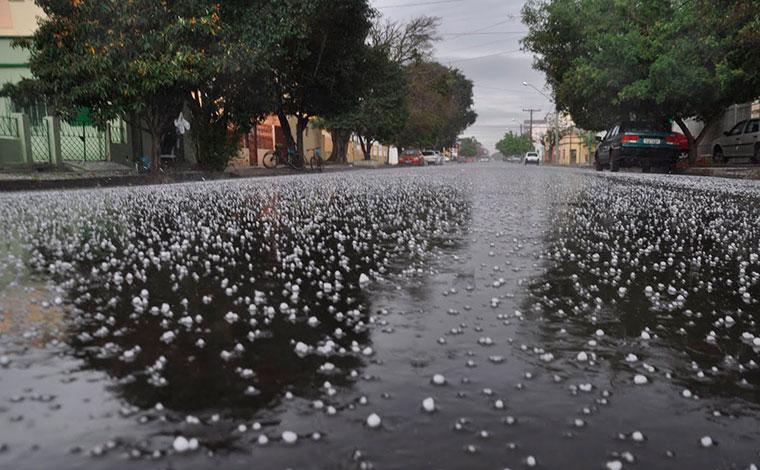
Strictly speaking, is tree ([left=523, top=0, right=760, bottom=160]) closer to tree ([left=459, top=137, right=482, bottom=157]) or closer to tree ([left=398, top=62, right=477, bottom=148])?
tree ([left=398, top=62, right=477, bottom=148])

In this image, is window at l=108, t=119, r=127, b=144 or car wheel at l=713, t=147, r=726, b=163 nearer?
window at l=108, t=119, r=127, b=144

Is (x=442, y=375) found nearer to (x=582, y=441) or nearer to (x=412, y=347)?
(x=412, y=347)

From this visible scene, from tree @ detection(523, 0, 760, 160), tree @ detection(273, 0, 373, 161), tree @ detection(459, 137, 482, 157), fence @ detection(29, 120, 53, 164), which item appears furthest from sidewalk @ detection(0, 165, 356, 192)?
tree @ detection(459, 137, 482, 157)

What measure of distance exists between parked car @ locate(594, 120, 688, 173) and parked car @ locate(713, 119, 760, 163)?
7.62ft

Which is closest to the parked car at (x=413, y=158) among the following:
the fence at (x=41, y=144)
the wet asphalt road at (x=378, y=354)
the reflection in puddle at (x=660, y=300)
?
the fence at (x=41, y=144)

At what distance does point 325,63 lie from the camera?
81.3 feet

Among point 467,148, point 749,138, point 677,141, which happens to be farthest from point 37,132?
point 467,148

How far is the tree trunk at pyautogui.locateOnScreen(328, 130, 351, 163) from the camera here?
135 feet

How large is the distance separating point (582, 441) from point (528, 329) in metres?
1.02

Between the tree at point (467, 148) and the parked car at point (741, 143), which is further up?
the tree at point (467, 148)

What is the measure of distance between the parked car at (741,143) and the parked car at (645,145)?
2.32 meters

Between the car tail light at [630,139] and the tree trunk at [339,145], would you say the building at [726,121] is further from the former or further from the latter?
the tree trunk at [339,145]

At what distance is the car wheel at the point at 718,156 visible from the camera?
24203mm

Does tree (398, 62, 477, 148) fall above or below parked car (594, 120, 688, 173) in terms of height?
above
